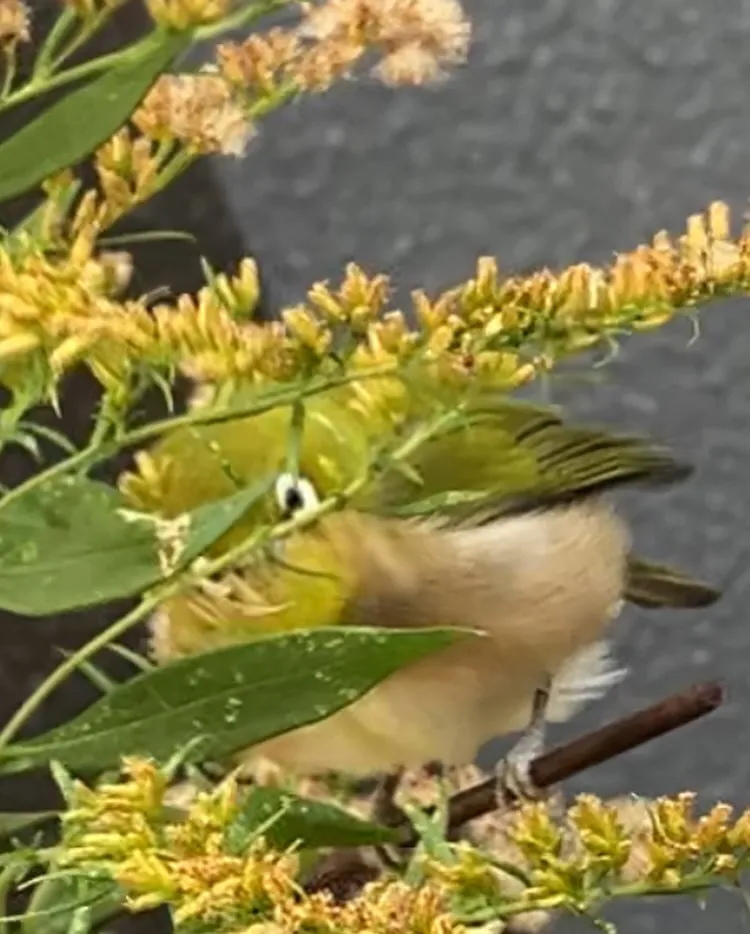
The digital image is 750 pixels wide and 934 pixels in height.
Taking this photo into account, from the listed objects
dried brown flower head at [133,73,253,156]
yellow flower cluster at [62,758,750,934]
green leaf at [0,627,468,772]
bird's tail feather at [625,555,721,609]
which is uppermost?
bird's tail feather at [625,555,721,609]

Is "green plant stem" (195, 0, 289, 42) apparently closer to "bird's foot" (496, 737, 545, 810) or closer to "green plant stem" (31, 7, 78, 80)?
"green plant stem" (31, 7, 78, 80)

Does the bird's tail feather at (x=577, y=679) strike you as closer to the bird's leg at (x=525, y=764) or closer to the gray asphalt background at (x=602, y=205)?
the bird's leg at (x=525, y=764)

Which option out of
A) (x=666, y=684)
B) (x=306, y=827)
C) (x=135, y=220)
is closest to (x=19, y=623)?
(x=135, y=220)

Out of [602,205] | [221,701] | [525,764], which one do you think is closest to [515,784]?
[525,764]

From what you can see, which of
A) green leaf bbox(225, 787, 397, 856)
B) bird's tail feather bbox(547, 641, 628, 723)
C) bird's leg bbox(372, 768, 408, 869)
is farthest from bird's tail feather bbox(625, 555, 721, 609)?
green leaf bbox(225, 787, 397, 856)

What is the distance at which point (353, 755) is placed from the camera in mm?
516

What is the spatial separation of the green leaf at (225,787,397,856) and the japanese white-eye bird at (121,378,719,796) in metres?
0.06

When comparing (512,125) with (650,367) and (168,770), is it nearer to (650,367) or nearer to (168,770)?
(650,367)

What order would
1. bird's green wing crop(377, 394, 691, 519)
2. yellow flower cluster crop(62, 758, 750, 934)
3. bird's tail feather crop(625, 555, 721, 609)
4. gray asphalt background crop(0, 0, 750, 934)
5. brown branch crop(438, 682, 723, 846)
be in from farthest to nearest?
gray asphalt background crop(0, 0, 750, 934) < bird's tail feather crop(625, 555, 721, 609) < bird's green wing crop(377, 394, 691, 519) < brown branch crop(438, 682, 723, 846) < yellow flower cluster crop(62, 758, 750, 934)

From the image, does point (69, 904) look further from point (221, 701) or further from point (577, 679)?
point (577, 679)

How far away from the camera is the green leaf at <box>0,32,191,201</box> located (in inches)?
12.7

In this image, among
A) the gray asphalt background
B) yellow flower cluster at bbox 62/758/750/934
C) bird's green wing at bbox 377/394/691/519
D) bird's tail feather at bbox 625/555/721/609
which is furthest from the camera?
the gray asphalt background

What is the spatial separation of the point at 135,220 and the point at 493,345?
0.58 meters

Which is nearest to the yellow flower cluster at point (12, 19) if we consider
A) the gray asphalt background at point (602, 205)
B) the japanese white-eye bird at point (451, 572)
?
the japanese white-eye bird at point (451, 572)
